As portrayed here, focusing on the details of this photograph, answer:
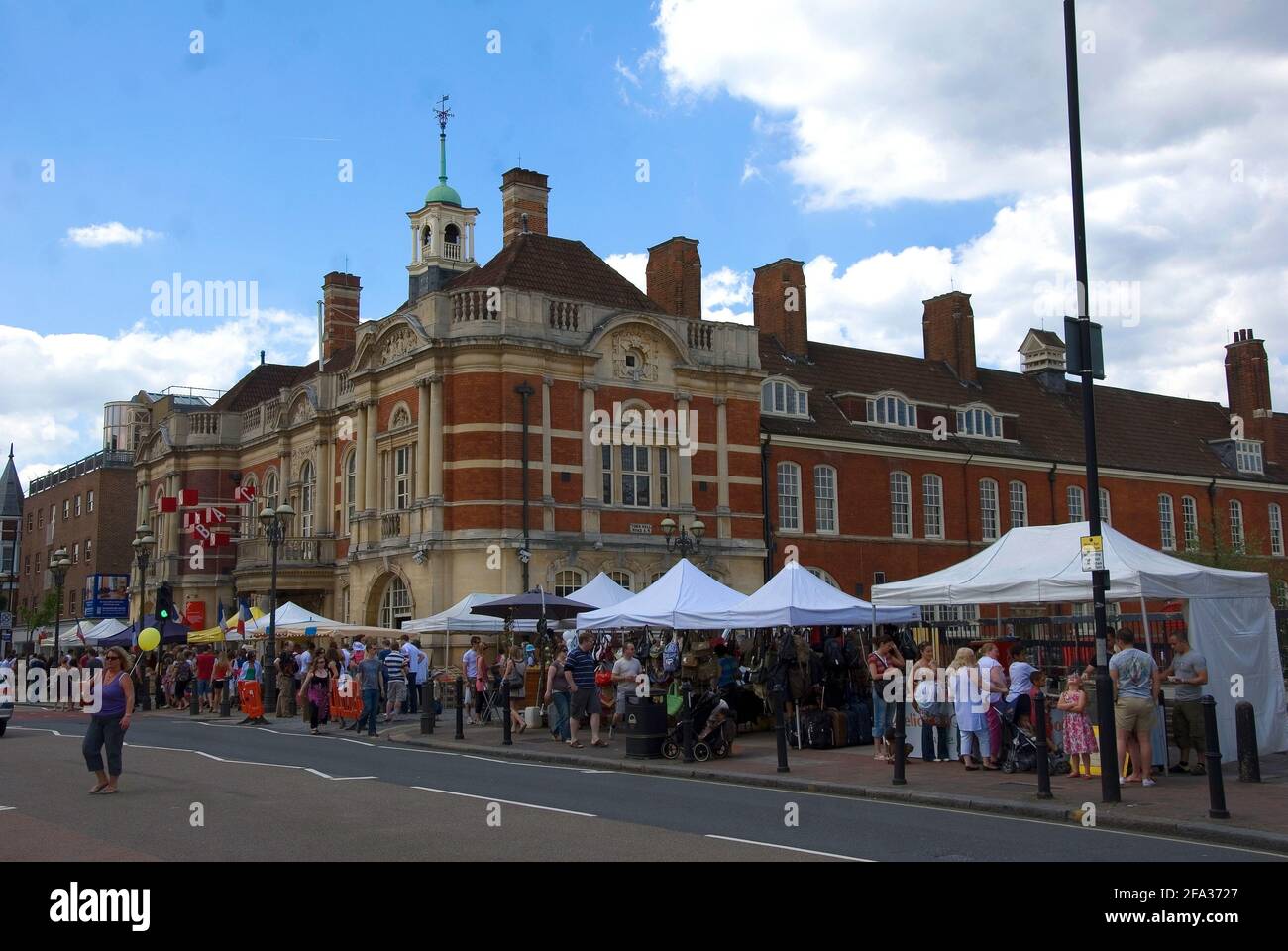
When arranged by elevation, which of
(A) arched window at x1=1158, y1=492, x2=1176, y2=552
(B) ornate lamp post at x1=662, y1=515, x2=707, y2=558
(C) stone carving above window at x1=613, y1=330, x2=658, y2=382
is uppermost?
(C) stone carving above window at x1=613, y1=330, x2=658, y2=382

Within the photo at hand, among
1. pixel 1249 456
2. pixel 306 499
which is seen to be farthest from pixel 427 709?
pixel 1249 456

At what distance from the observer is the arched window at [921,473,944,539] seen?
1834 inches

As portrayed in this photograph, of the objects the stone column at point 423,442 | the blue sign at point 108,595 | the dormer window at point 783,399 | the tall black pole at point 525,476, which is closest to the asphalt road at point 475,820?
the tall black pole at point 525,476

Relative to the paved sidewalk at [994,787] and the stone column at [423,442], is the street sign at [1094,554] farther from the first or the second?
the stone column at [423,442]

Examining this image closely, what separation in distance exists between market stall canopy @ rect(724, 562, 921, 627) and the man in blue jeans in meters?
8.10

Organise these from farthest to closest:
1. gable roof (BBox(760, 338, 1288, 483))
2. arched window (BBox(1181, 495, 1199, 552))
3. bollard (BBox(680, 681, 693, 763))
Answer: arched window (BBox(1181, 495, 1199, 552))
gable roof (BBox(760, 338, 1288, 483))
bollard (BBox(680, 681, 693, 763))

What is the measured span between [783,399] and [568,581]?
1156 cm

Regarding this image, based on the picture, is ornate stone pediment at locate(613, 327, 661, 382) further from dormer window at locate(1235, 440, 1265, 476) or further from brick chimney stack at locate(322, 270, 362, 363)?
dormer window at locate(1235, 440, 1265, 476)

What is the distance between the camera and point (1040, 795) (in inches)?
558

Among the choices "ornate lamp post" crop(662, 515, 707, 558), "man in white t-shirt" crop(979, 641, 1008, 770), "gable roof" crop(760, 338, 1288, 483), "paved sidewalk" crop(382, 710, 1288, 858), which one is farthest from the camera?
"gable roof" crop(760, 338, 1288, 483)

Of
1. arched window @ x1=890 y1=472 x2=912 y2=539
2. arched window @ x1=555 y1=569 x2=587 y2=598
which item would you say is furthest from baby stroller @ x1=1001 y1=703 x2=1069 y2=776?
arched window @ x1=890 y1=472 x2=912 y2=539

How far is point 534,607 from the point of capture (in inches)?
1038
